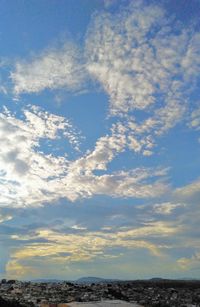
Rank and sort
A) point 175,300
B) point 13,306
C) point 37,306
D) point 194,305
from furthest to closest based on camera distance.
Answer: point 175,300
point 194,305
point 37,306
point 13,306

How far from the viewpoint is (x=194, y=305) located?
98625 millimetres

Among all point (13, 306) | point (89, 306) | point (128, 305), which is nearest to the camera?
point (89, 306)

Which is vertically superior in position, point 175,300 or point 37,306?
point 175,300

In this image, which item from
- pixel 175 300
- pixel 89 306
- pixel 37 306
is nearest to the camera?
pixel 89 306

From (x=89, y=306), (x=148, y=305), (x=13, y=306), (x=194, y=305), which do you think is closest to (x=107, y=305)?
(x=89, y=306)

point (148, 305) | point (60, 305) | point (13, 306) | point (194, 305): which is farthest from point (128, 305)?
point (194, 305)

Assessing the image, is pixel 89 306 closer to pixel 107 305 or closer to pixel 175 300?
pixel 107 305

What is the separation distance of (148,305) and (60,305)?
115 feet

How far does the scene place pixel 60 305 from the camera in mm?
59250

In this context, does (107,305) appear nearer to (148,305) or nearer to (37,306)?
(37,306)

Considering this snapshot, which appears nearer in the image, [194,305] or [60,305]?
[60,305]

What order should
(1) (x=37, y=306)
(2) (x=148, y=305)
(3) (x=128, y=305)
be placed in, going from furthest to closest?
1. (2) (x=148, y=305)
2. (1) (x=37, y=306)
3. (3) (x=128, y=305)

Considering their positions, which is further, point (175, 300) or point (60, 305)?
point (175, 300)

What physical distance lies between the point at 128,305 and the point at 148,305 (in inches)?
1189
